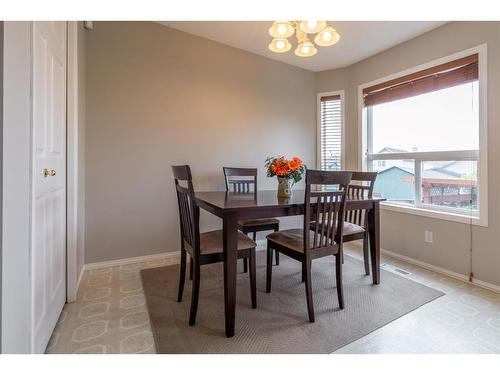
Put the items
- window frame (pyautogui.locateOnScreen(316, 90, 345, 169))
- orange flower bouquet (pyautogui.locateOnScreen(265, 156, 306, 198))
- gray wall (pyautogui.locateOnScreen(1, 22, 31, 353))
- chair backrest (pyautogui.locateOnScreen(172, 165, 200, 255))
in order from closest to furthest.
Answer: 1. gray wall (pyautogui.locateOnScreen(1, 22, 31, 353))
2. chair backrest (pyautogui.locateOnScreen(172, 165, 200, 255))
3. orange flower bouquet (pyautogui.locateOnScreen(265, 156, 306, 198))
4. window frame (pyautogui.locateOnScreen(316, 90, 345, 169))

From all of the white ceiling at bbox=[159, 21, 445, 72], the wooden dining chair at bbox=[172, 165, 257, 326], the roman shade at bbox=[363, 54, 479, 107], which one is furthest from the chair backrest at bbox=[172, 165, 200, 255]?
the roman shade at bbox=[363, 54, 479, 107]

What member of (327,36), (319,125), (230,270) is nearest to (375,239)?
(230,270)

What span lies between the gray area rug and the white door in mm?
575

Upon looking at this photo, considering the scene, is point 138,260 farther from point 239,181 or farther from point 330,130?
point 330,130

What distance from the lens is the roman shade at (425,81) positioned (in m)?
2.32

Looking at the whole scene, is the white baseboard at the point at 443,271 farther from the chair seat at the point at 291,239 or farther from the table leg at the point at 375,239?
the chair seat at the point at 291,239

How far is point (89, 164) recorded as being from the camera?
2475 millimetres

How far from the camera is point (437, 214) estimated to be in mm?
2533

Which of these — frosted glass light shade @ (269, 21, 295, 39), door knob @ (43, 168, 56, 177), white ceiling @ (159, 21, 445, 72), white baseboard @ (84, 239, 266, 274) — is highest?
white ceiling @ (159, 21, 445, 72)

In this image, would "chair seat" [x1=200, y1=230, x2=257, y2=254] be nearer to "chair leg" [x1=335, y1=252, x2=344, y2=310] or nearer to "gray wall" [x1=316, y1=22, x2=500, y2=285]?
"chair leg" [x1=335, y1=252, x2=344, y2=310]

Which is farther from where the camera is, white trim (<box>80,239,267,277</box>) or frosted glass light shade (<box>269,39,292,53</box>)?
white trim (<box>80,239,267,277</box>)

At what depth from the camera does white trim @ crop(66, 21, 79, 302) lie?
1.85 metres

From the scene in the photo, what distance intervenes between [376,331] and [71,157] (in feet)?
7.74
